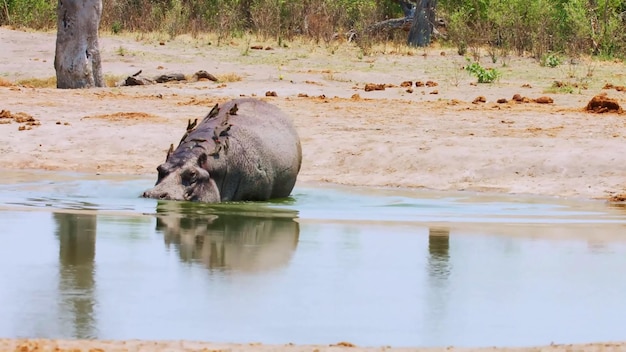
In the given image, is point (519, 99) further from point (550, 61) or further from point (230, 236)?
point (230, 236)

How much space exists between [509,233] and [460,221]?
746 mm

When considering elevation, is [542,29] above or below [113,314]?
above

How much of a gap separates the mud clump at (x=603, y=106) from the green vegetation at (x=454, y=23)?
9.39 metres

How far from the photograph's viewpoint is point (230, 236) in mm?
8188

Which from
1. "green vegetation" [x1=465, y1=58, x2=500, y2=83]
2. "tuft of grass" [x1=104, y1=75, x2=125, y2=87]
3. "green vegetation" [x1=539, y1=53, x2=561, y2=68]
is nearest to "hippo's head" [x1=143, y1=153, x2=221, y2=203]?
"green vegetation" [x1=465, y1=58, x2=500, y2=83]

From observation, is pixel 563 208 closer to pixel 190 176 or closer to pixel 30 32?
pixel 190 176

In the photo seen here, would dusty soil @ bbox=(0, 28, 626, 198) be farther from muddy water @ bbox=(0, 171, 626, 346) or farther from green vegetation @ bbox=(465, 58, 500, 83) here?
muddy water @ bbox=(0, 171, 626, 346)

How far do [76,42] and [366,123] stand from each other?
6892mm

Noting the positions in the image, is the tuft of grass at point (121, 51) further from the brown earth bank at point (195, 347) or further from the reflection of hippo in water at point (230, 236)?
the brown earth bank at point (195, 347)

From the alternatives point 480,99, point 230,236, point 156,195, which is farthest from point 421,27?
point 230,236

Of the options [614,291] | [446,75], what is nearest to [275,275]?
[614,291]

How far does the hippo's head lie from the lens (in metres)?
10.2

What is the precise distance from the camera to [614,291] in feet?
20.6

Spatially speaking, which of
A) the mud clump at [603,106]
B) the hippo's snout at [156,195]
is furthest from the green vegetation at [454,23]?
the hippo's snout at [156,195]
